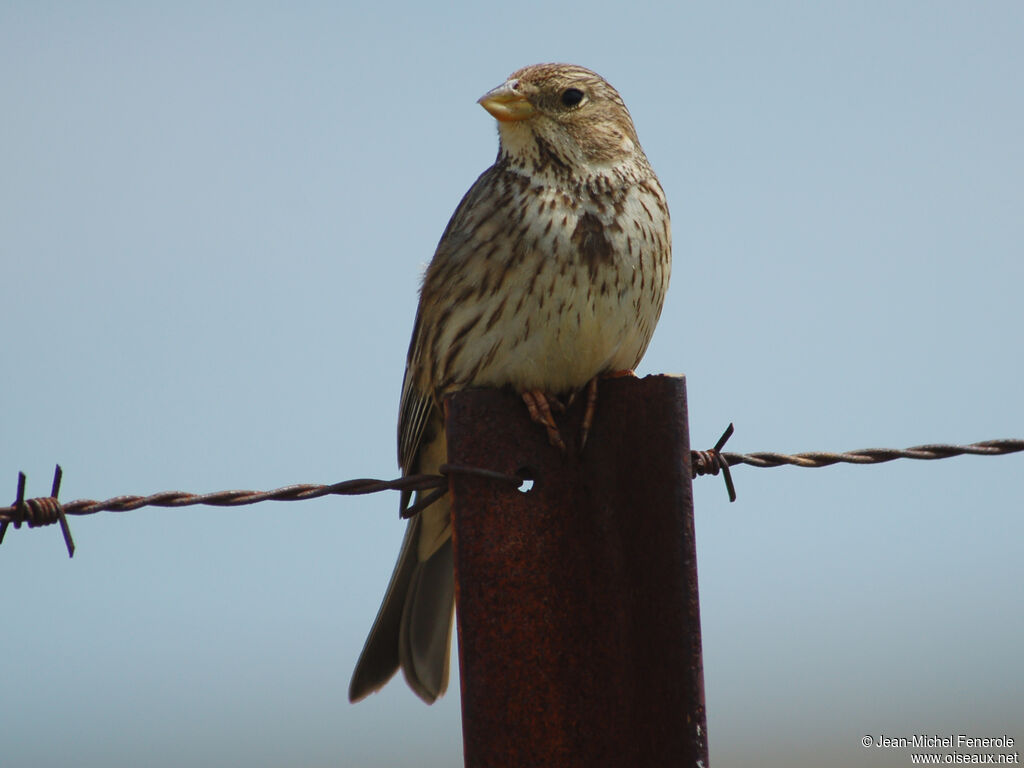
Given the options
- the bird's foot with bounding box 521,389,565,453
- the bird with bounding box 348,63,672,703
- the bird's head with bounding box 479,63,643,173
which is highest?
the bird's head with bounding box 479,63,643,173

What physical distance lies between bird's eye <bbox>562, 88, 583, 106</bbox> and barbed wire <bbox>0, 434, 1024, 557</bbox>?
5.28 ft

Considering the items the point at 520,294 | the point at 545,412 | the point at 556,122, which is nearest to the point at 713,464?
the point at 545,412

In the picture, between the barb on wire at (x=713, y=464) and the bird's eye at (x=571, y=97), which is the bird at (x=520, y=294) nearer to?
the bird's eye at (x=571, y=97)

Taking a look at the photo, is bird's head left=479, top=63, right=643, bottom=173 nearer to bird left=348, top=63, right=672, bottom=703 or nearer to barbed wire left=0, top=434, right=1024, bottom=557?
bird left=348, top=63, right=672, bottom=703

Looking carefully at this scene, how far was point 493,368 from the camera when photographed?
347 cm

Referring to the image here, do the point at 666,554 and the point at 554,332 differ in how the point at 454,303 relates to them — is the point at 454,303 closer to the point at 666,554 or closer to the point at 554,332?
the point at 554,332

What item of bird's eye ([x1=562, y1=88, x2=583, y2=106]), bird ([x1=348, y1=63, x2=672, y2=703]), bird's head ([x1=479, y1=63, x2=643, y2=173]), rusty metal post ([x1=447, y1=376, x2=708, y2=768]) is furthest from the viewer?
bird's eye ([x1=562, y1=88, x2=583, y2=106])

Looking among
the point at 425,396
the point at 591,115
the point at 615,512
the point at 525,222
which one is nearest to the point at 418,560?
the point at 425,396

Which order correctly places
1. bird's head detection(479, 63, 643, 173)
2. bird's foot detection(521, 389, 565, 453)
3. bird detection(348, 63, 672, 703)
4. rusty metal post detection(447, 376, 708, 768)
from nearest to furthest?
rusty metal post detection(447, 376, 708, 768)
bird's foot detection(521, 389, 565, 453)
bird detection(348, 63, 672, 703)
bird's head detection(479, 63, 643, 173)

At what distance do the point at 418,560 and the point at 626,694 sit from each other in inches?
54.8

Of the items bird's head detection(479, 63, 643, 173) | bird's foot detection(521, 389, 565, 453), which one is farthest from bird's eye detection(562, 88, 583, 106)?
bird's foot detection(521, 389, 565, 453)

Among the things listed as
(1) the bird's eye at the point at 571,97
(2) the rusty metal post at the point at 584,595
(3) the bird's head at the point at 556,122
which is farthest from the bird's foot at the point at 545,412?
(1) the bird's eye at the point at 571,97

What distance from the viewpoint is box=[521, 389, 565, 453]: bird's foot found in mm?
2514

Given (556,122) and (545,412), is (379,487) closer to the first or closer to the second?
(545,412)
